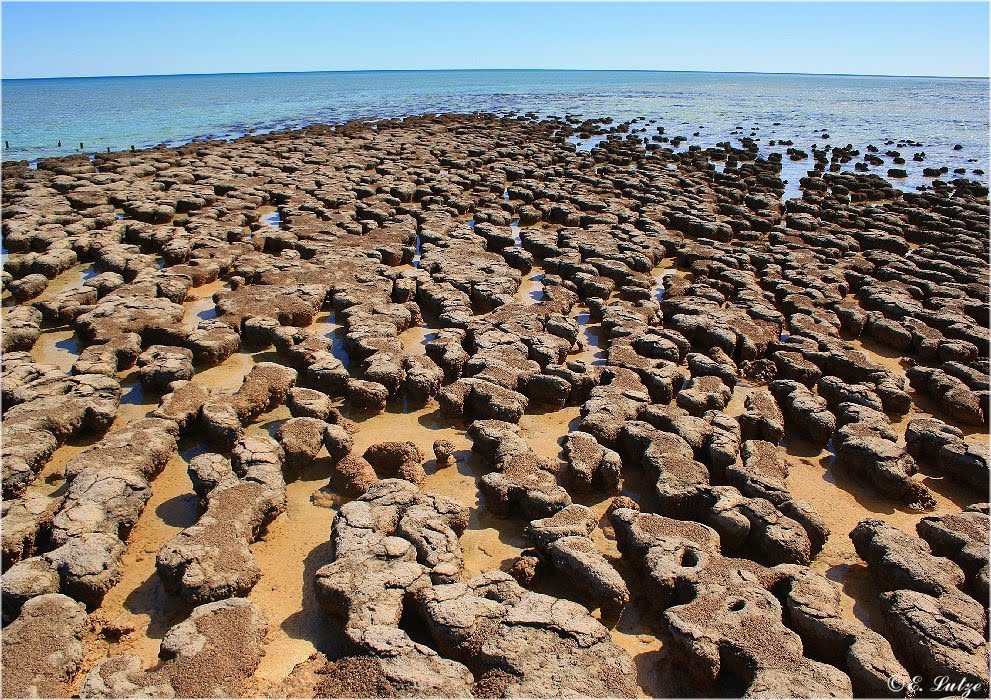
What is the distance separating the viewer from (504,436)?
18.4ft

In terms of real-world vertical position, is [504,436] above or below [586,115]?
below

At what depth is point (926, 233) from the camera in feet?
42.1

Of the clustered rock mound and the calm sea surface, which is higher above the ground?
the calm sea surface

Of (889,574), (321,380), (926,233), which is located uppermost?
(926,233)

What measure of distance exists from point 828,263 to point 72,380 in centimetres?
1070

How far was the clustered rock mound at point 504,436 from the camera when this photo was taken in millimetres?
3635

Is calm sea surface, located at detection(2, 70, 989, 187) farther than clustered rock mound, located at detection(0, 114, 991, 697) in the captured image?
Yes

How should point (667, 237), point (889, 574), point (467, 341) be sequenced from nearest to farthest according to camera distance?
point (889, 574) → point (467, 341) → point (667, 237)

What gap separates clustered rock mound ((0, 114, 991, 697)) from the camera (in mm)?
3635

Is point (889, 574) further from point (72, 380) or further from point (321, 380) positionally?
point (72, 380)

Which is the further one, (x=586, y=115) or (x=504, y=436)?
(x=586, y=115)

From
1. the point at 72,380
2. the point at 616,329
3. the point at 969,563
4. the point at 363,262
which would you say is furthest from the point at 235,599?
the point at 363,262

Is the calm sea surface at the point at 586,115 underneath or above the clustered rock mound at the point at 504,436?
above

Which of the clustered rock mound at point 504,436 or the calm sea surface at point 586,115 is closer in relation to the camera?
the clustered rock mound at point 504,436
